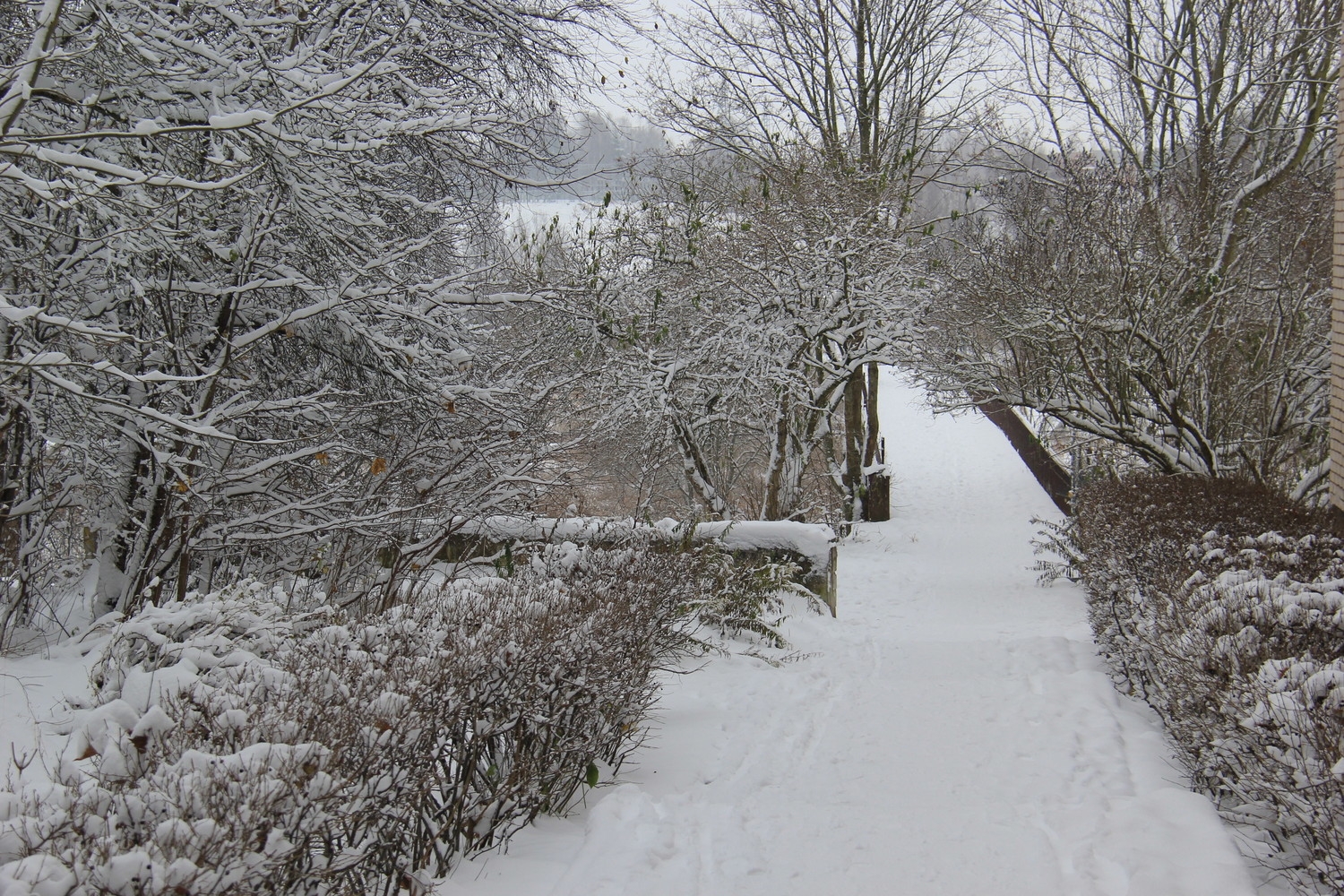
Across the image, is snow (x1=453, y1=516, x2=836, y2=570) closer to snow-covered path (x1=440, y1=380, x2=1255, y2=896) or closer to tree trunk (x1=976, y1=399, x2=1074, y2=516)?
snow-covered path (x1=440, y1=380, x2=1255, y2=896)

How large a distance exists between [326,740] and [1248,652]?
328cm

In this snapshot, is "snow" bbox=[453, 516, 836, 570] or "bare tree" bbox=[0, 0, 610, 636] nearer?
"bare tree" bbox=[0, 0, 610, 636]

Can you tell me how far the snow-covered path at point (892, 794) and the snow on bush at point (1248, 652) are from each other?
0.25 meters

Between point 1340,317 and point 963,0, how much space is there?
13123 millimetres

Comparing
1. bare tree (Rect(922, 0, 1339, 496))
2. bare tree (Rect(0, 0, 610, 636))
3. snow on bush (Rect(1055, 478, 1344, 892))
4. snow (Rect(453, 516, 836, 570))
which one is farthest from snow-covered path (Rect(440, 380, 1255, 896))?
bare tree (Rect(922, 0, 1339, 496))

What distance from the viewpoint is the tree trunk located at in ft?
67.5

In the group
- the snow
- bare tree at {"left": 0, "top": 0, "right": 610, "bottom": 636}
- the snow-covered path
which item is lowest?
the snow-covered path

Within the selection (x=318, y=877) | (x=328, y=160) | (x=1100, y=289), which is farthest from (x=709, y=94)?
(x=318, y=877)

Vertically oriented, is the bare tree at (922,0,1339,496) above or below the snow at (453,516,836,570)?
above

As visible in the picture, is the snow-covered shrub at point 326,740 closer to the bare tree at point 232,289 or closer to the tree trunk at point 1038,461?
the bare tree at point 232,289

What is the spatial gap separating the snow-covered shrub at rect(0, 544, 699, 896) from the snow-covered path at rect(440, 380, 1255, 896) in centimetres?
32

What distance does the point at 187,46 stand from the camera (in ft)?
14.3

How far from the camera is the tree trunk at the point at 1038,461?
20.6m

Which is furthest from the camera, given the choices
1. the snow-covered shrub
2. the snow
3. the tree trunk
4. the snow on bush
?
the tree trunk
